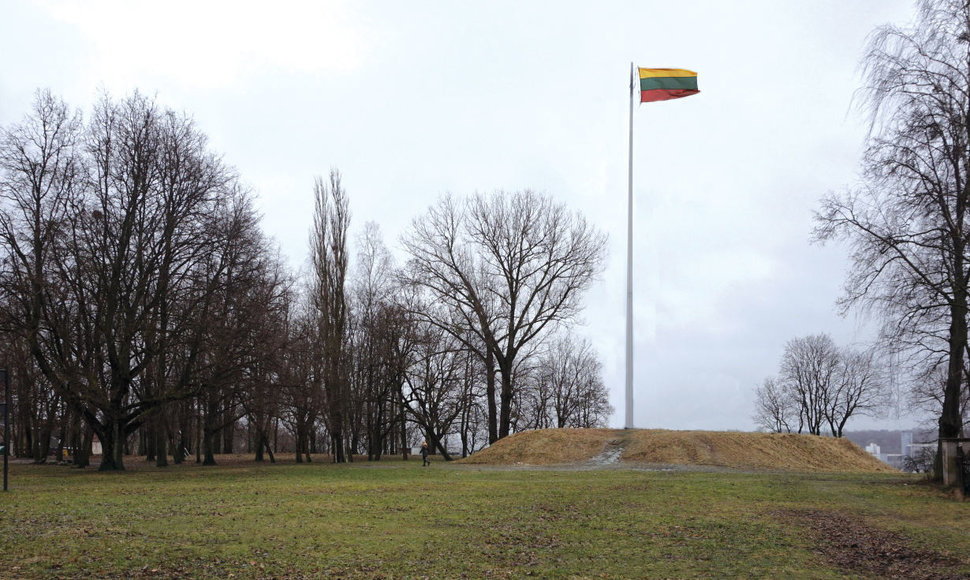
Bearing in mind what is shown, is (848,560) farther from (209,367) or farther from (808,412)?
(808,412)

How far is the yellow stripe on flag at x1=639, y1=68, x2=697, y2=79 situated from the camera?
1491 inches

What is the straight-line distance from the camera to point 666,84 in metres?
38.1

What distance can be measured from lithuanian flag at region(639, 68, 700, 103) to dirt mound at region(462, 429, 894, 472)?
17356 millimetres

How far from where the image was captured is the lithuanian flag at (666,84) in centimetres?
3784

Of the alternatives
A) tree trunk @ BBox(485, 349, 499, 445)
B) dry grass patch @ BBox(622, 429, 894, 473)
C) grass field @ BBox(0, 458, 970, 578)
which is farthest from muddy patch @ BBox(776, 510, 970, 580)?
tree trunk @ BBox(485, 349, 499, 445)

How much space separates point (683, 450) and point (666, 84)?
18.4m

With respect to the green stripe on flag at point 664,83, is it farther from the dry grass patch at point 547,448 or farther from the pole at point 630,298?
the dry grass patch at point 547,448

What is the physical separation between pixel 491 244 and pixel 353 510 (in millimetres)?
33576

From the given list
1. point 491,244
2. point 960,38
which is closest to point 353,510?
point 960,38

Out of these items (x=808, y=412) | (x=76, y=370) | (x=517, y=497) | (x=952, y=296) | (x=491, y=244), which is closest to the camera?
(x=517, y=497)

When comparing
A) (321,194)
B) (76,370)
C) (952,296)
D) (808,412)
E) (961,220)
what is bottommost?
(808,412)

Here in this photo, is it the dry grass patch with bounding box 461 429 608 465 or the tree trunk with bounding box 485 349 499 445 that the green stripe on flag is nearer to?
the dry grass patch with bounding box 461 429 608 465

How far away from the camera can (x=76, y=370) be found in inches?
1149

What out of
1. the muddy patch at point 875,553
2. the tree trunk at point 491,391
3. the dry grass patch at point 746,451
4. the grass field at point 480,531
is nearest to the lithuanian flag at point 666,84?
the dry grass patch at point 746,451
